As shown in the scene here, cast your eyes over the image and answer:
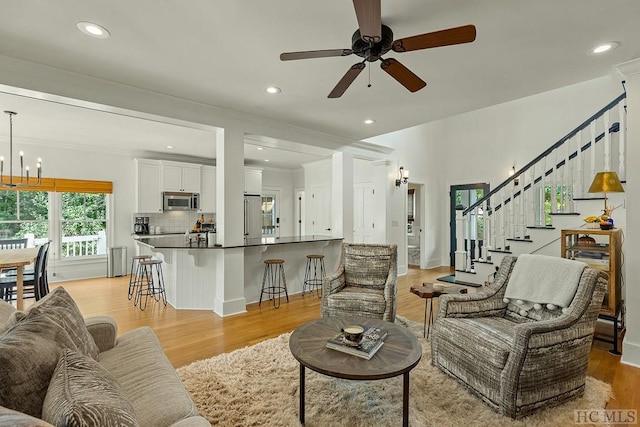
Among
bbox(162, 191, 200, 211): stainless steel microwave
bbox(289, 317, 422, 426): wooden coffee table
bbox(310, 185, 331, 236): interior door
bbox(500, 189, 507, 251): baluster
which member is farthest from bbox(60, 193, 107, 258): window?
bbox(500, 189, 507, 251): baluster

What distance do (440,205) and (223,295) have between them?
5805 mm

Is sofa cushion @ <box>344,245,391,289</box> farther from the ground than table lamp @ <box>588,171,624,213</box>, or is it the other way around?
table lamp @ <box>588,171,624,213</box>

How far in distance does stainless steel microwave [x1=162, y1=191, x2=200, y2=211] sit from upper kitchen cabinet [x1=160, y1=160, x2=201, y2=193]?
14 cm

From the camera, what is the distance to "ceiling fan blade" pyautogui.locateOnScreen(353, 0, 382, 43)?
4.78 ft

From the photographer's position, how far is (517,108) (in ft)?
21.6

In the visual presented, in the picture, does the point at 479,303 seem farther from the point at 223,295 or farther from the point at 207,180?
the point at 207,180

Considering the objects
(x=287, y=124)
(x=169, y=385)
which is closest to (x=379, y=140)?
(x=287, y=124)

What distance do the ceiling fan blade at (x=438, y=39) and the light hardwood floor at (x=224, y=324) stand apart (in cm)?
254

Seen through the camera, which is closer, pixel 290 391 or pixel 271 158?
pixel 290 391

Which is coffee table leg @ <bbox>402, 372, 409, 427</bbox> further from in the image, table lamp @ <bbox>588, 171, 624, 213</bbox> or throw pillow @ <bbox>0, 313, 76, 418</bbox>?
table lamp @ <bbox>588, 171, 624, 213</bbox>

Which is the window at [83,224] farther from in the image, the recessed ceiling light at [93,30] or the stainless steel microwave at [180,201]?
the recessed ceiling light at [93,30]

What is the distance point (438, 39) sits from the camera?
5.71 ft

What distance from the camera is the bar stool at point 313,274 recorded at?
512 centimetres

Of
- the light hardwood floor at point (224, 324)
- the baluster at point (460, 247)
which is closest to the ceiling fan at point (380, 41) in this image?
the light hardwood floor at point (224, 324)
